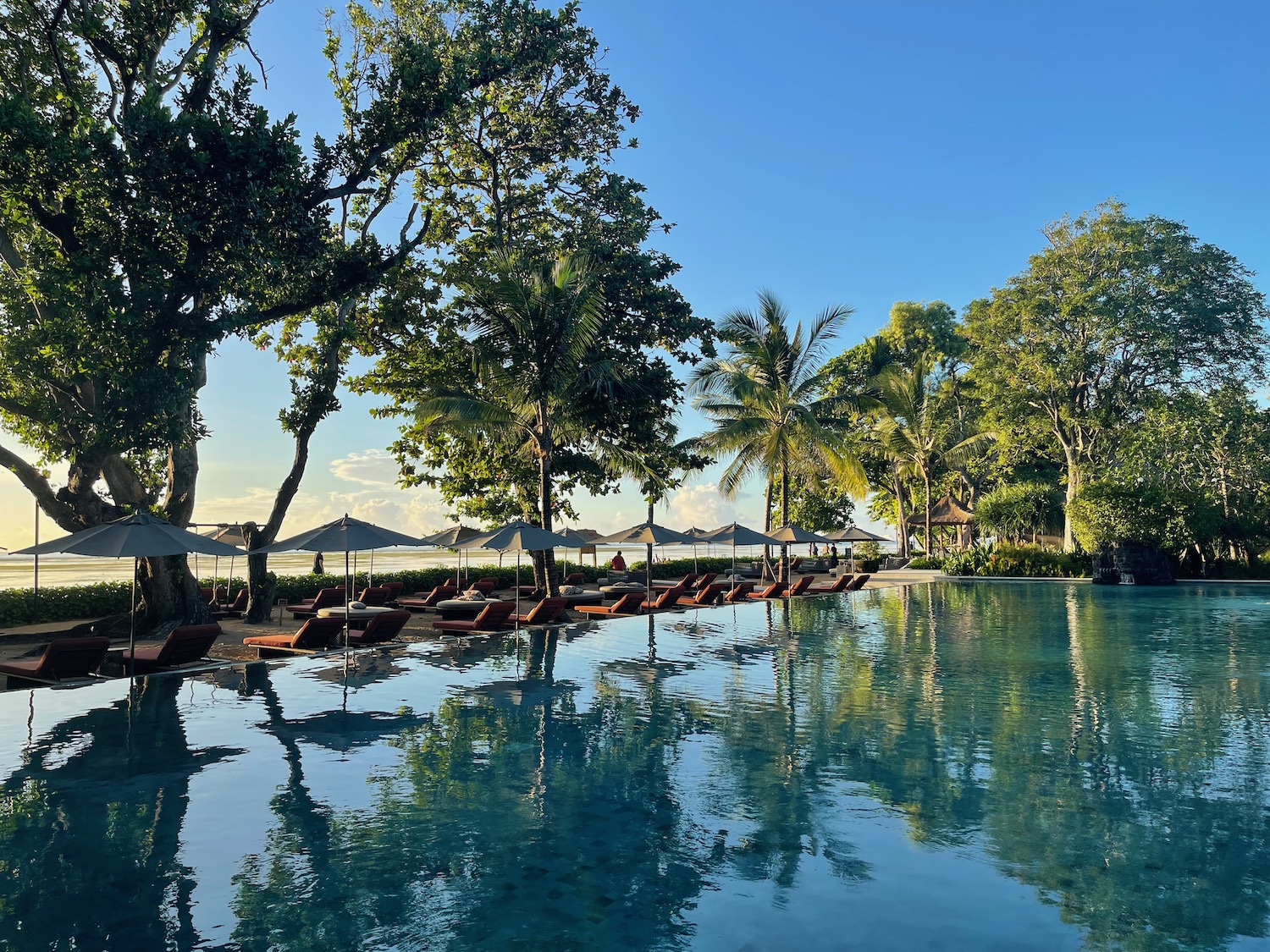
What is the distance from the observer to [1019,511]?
121 ft

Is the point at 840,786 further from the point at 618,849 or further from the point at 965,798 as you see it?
the point at 618,849

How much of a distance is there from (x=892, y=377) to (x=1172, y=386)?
1133cm

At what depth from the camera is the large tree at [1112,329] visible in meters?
34.5

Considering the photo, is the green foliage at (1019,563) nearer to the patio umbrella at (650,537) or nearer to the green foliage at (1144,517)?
the green foliage at (1144,517)

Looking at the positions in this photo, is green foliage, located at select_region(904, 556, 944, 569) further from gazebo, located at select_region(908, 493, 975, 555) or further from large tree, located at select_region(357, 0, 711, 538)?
large tree, located at select_region(357, 0, 711, 538)

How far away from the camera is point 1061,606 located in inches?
869

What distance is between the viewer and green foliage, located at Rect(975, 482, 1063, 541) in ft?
121

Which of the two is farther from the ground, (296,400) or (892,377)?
(892,377)

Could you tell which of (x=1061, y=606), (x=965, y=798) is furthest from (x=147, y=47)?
(x=1061, y=606)

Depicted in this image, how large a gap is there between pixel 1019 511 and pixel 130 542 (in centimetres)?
3469

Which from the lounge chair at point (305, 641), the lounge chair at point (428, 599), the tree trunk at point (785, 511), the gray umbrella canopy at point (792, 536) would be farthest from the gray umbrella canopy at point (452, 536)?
the tree trunk at point (785, 511)

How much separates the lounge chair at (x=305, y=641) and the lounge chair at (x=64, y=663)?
268cm

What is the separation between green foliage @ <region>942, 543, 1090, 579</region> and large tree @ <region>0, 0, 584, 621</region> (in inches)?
1031

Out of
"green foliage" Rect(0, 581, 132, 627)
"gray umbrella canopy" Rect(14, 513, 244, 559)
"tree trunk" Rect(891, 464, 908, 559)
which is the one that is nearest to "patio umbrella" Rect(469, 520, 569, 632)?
"gray umbrella canopy" Rect(14, 513, 244, 559)
